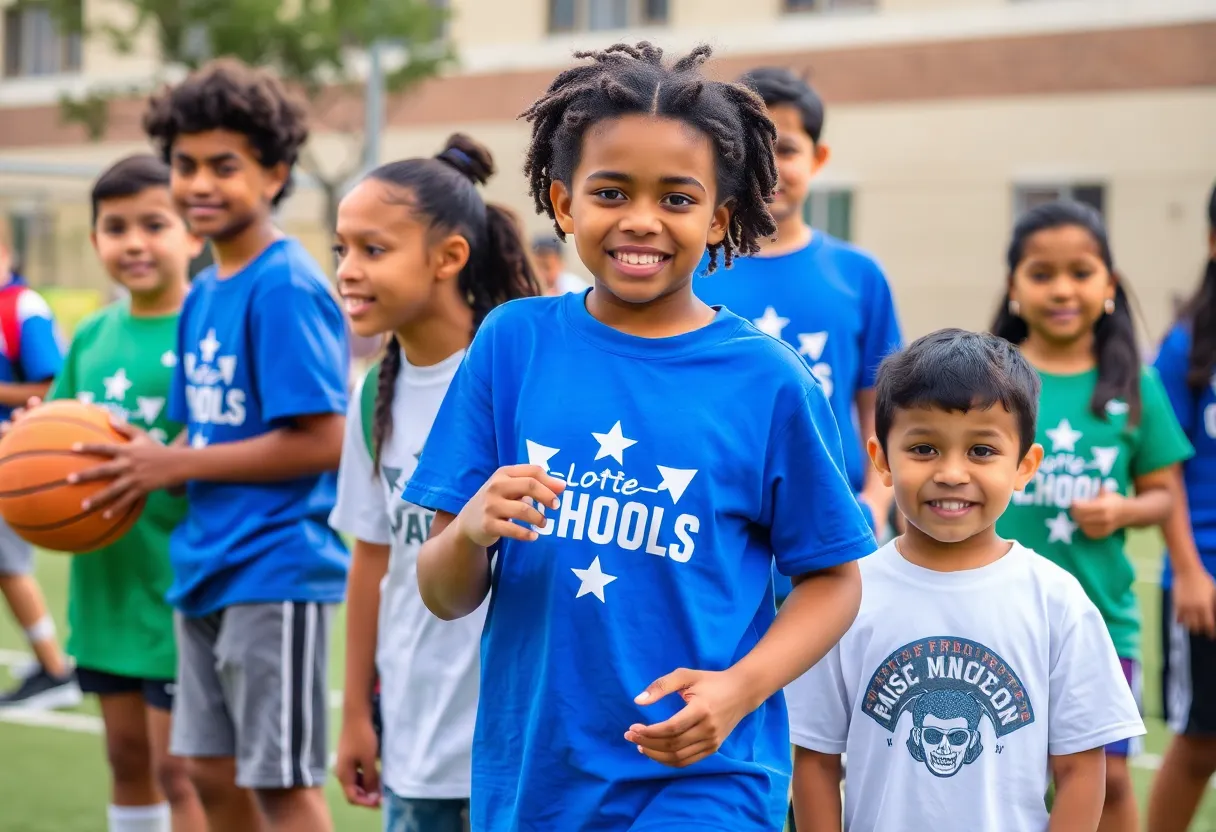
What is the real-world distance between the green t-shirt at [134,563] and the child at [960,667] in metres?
2.28

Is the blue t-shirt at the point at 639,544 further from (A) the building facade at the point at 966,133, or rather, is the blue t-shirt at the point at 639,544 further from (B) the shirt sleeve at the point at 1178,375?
(A) the building facade at the point at 966,133

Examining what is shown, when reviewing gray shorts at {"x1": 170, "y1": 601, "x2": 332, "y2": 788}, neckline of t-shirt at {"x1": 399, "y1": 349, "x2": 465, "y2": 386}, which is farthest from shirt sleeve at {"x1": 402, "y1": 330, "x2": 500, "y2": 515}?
gray shorts at {"x1": 170, "y1": 601, "x2": 332, "y2": 788}

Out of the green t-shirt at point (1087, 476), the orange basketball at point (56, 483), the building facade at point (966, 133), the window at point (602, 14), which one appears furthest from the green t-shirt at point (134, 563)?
the window at point (602, 14)

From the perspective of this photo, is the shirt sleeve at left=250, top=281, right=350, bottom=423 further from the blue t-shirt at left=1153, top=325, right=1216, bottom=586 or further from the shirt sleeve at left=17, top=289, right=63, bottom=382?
the blue t-shirt at left=1153, top=325, right=1216, bottom=586

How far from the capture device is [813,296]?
4.21 m

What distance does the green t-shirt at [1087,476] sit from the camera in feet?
13.6

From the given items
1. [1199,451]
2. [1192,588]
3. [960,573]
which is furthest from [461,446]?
[1199,451]

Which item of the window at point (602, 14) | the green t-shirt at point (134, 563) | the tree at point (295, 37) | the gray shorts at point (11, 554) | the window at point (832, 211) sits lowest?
the gray shorts at point (11, 554)

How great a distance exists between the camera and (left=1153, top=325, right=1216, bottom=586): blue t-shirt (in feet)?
15.8

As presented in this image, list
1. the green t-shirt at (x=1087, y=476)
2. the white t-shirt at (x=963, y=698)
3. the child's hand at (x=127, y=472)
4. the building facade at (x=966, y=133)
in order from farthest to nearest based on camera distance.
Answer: the building facade at (x=966, y=133)
the green t-shirt at (x=1087, y=476)
the child's hand at (x=127, y=472)
the white t-shirt at (x=963, y=698)

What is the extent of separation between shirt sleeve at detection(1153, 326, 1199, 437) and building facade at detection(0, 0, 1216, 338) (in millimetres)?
17476

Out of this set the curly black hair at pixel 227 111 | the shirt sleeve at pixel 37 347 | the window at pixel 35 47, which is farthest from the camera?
the window at pixel 35 47

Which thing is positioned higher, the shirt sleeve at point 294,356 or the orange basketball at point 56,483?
the shirt sleeve at point 294,356

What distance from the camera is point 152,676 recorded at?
4500 millimetres
